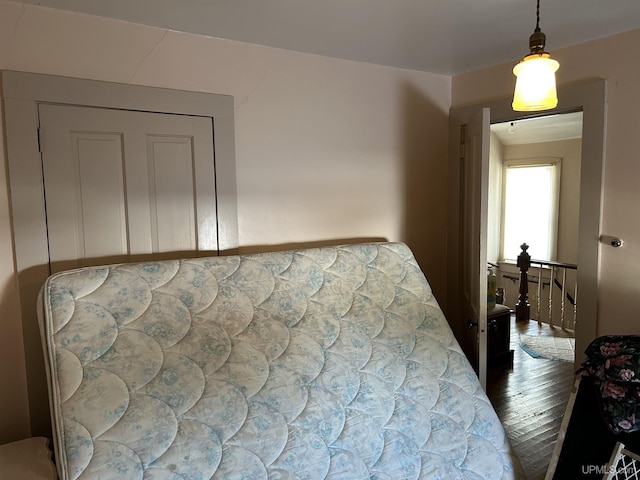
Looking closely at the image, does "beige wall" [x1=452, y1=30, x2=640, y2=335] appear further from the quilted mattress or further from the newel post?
the newel post

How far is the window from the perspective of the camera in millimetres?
6523

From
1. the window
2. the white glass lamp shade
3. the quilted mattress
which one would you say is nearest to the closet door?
the quilted mattress

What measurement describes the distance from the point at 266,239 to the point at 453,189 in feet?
4.44

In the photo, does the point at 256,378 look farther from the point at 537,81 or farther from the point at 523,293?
the point at 523,293

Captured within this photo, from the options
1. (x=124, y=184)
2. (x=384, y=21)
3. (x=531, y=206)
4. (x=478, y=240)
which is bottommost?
(x=478, y=240)

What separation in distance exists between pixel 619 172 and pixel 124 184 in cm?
233

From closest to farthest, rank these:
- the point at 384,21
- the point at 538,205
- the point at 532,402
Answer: the point at 384,21 < the point at 532,402 < the point at 538,205

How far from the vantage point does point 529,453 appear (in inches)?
96.0

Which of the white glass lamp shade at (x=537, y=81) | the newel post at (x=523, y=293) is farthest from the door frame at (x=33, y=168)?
the newel post at (x=523, y=293)

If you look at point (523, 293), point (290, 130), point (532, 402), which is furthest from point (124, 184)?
point (523, 293)

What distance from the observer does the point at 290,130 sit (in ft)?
7.98

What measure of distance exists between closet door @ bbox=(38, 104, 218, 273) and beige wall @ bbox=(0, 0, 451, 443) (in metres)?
0.16

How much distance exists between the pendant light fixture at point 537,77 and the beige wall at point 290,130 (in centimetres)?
→ 124

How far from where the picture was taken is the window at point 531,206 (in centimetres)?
652
